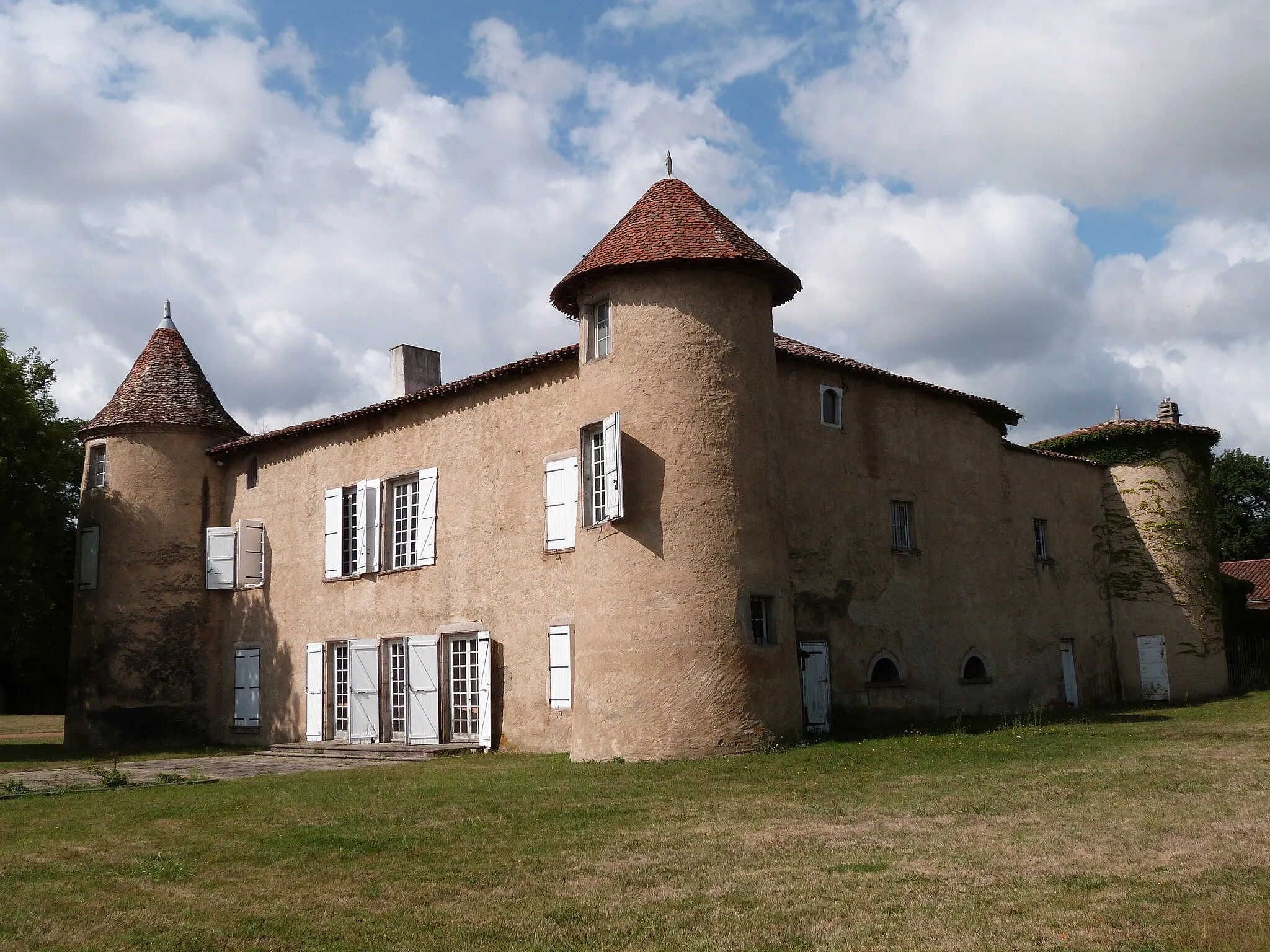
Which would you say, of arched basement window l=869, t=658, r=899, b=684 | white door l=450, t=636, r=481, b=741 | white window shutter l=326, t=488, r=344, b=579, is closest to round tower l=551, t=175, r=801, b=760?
arched basement window l=869, t=658, r=899, b=684

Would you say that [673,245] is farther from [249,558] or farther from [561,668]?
[249,558]

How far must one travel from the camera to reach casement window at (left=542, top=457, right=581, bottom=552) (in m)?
16.9

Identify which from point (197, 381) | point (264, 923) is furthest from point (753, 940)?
point (197, 381)

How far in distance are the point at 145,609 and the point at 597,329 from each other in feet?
40.6

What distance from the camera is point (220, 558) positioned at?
75.6 ft

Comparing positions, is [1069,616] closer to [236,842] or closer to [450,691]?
[450,691]

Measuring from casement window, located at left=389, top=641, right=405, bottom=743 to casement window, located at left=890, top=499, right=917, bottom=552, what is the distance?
8.58 metres

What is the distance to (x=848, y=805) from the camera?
989 cm

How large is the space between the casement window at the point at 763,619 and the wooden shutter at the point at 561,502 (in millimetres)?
3157

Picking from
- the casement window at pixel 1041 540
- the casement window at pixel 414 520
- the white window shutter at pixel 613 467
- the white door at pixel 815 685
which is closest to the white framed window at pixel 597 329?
the white window shutter at pixel 613 467

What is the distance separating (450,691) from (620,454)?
6.07m

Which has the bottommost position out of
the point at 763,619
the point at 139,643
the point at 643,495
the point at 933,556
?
the point at 763,619

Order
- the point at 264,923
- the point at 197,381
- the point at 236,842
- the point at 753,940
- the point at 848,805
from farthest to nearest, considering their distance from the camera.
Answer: the point at 197,381 < the point at 848,805 < the point at 236,842 < the point at 264,923 < the point at 753,940

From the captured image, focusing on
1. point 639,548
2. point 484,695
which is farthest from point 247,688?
point 639,548
